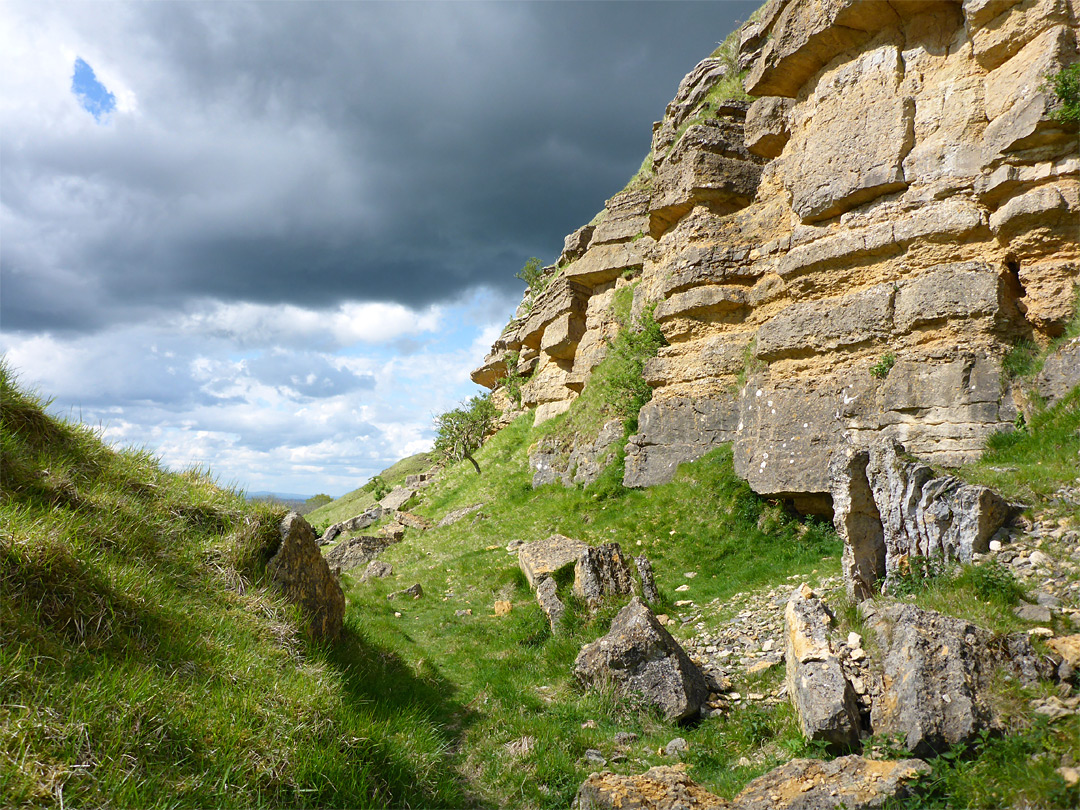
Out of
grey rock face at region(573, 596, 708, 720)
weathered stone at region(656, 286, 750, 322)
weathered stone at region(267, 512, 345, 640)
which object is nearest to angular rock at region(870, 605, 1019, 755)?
grey rock face at region(573, 596, 708, 720)

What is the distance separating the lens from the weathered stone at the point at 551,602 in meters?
11.6

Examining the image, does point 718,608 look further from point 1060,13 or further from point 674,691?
point 1060,13

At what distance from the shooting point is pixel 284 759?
5.10 m

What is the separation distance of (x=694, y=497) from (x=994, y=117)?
11214 millimetres

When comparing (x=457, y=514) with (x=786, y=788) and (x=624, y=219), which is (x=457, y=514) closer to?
(x=624, y=219)

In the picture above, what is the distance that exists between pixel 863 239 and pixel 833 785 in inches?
520

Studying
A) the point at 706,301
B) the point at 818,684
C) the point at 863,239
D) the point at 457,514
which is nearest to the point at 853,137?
the point at 863,239

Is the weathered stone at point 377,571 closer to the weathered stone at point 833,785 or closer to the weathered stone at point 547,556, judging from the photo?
the weathered stone at point 547,556

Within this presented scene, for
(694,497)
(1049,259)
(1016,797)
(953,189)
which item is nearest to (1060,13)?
(953,189)

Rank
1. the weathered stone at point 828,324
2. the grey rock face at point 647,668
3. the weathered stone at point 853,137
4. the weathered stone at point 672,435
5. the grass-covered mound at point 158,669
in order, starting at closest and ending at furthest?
1. the grass-covered mound at point 158,669
2. the grey rock face at point 647,668
3. the weathered stone at point 828,324
4. the weathered stone at point 853,137
5. the weathered stone at point 672,435

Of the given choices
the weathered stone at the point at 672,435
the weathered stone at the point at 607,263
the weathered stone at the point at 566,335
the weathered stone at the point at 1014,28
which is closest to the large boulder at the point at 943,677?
the weathered stone at the point at 672,435

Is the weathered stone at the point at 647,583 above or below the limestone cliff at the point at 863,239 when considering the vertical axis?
below

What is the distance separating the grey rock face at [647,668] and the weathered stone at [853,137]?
1228 centimetres

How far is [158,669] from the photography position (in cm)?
553
